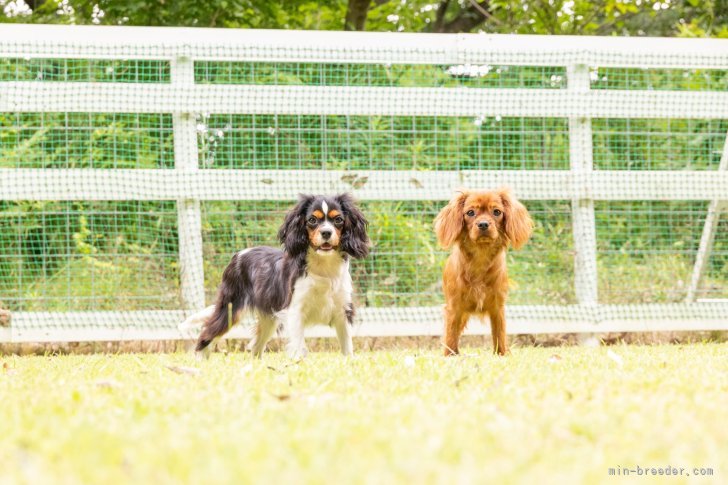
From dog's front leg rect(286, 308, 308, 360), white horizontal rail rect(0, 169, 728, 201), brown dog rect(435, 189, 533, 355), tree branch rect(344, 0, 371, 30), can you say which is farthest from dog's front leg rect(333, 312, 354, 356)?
tree branch rect(344, 0, 371, 30)

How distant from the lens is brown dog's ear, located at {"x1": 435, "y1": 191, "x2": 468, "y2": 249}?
5105 millimetres

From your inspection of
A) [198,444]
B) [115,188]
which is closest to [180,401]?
[198,444]

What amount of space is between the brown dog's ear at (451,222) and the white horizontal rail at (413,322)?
113cm

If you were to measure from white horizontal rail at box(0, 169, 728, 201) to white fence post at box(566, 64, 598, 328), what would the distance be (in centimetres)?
4

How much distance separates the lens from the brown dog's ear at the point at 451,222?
511 centimetres

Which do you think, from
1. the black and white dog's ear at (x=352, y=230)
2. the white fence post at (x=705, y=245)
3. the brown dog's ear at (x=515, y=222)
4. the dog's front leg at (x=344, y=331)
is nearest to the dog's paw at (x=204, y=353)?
the dog's front leg at (x=344, y=331)

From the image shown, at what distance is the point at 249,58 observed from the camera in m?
6.36

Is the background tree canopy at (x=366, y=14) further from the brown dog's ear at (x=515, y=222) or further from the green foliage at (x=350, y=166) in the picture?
the brown dog's ear at (x=515, y=222)

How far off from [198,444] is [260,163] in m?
4.74

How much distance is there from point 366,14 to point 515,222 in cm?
614

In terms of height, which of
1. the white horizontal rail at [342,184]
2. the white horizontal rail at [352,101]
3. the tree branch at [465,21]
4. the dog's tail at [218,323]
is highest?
the tree branch at [465,21]

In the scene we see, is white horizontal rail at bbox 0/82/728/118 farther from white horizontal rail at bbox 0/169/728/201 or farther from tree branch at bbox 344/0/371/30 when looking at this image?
tree branch at bbox 344/0/371/30

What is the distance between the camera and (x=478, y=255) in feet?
16.5

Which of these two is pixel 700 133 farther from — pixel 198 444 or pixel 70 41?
pixel 198 444
